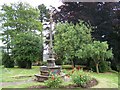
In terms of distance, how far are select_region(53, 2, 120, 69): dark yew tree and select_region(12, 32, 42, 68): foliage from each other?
2.27 metres

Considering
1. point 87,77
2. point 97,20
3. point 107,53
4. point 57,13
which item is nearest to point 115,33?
point 97,20

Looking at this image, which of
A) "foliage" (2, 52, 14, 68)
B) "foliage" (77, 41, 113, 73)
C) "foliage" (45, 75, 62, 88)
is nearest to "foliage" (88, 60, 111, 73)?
"foliage" (77, 41, 113, 73)

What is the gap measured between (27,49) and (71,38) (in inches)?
93.5

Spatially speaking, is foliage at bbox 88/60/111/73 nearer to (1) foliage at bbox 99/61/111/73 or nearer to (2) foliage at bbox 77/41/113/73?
(1) foliage at bbox 99/61/111/73

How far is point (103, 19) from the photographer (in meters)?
11.7

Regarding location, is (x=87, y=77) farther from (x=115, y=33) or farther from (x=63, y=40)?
(x=115, y=33)

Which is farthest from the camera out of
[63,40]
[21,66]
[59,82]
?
[21,66]

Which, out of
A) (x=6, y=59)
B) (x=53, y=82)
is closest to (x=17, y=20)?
(x=6, y=59)

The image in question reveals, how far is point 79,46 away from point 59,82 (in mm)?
5307

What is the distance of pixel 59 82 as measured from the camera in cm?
553

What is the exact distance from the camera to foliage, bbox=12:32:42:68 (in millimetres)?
11328

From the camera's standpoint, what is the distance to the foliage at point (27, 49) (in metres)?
11.3

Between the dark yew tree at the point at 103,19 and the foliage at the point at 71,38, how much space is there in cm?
64

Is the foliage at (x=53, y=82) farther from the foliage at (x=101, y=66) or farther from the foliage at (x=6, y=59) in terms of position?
the foliage at (x=6, y=59)
